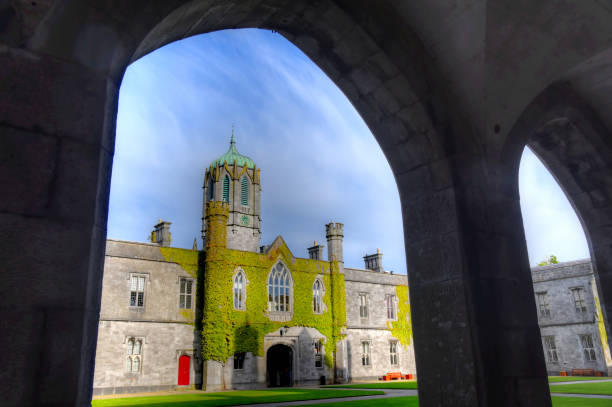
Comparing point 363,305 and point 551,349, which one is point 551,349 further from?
point 363,305

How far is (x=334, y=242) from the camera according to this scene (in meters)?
31.0

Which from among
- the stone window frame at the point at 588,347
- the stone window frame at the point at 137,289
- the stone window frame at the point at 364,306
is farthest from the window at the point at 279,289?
the stone window frame at the point at 588,347

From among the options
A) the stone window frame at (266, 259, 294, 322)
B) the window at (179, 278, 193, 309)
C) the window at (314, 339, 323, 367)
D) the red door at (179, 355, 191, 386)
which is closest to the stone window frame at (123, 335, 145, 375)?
the red door at (179, 355, 191, 386)

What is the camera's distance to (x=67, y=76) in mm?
2797

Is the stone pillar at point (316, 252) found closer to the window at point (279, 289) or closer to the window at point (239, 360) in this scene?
the window at point (279, 289)

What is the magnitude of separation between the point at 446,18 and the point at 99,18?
364cm

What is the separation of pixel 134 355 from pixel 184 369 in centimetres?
261

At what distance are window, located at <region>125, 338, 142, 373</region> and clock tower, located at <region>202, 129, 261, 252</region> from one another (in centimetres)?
1650

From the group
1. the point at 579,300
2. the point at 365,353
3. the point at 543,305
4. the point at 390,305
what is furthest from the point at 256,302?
the point at 579,300

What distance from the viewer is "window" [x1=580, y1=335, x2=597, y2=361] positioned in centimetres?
2992

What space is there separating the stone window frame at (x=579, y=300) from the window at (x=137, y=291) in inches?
1097

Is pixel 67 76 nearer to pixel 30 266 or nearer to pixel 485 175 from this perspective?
pixel 30 266

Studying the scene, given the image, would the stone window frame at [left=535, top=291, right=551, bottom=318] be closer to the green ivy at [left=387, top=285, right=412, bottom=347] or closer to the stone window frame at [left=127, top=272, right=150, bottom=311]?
the green ivy at [left=387, top=285, right=412, bottom=347]

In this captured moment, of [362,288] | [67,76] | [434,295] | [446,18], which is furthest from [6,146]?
[362,288]
